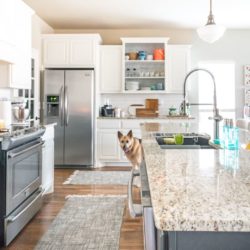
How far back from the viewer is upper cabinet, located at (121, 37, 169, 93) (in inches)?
216

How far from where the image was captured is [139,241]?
2.30m

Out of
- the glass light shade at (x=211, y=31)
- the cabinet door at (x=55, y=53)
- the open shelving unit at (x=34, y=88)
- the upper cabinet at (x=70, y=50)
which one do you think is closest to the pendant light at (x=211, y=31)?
the glass light shade at (x=211, y=31)

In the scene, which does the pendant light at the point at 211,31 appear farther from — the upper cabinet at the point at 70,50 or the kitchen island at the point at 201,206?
the kitchen island at the point at 201,206

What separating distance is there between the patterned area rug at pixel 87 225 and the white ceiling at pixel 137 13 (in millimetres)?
2984

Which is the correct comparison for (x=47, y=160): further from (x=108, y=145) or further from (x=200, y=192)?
(x=200, y=192)

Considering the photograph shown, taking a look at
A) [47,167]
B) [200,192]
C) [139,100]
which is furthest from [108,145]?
[200,192]

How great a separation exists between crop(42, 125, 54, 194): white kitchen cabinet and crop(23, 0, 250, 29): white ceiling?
2.28m

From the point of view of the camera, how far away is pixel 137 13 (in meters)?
4.92

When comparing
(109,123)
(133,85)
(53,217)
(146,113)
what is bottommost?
(53,217)

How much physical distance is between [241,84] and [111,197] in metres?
3.89

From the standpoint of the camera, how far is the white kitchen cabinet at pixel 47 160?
10.4ft

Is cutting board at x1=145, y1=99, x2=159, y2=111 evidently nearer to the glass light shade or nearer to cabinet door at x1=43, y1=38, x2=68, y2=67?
cabinet door at x1=43, y1=38, x2=68, y2=67

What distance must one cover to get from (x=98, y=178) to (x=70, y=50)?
93.1 inches

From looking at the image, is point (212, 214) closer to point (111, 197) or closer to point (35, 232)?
point (35, 232)
